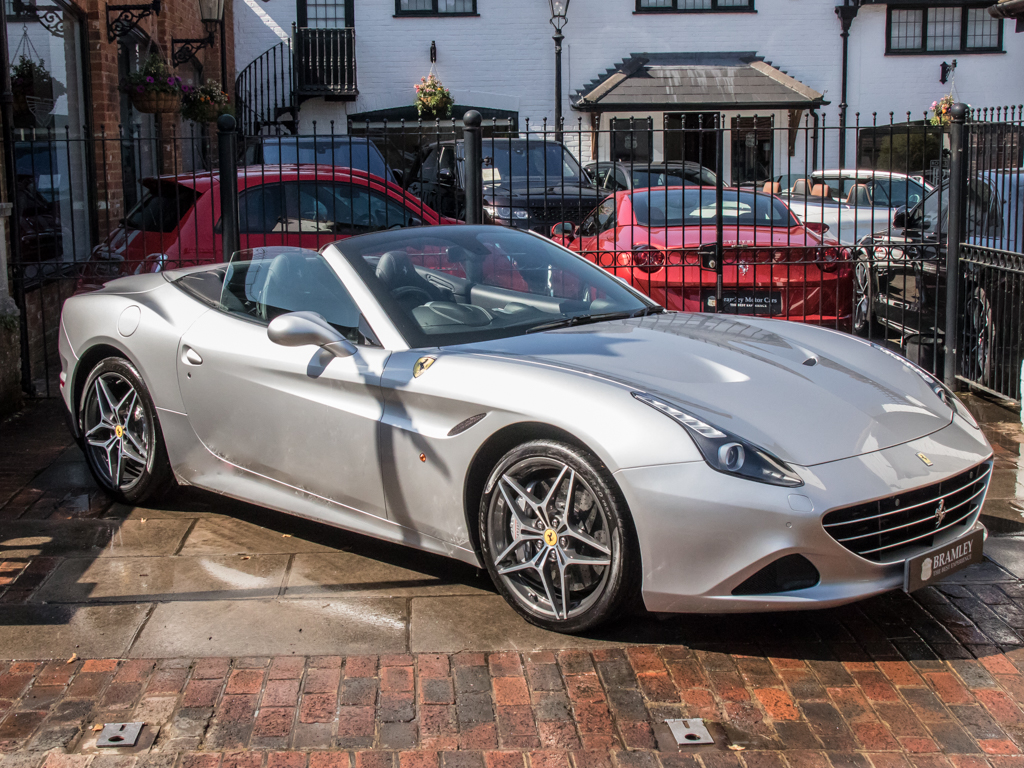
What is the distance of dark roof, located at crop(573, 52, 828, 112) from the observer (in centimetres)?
2359

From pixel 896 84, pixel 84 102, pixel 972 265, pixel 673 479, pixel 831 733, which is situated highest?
pixel 896 84

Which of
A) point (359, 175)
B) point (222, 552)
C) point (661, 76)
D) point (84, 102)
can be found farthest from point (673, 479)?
point (661, 76)

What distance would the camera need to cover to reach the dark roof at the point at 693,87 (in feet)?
77.4

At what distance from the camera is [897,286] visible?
29.9 feet

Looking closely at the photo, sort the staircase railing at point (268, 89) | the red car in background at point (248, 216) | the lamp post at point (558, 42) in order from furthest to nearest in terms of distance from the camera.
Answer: the staircase railing at point (268, 89), the lamp post at point (558, 42), the red car in background at point (248, 216)

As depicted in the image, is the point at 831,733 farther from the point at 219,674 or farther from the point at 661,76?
the point at 661,76

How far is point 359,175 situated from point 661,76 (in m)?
16.8

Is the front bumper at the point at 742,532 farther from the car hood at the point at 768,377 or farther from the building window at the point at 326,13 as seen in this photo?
the building window at the point at 326,13

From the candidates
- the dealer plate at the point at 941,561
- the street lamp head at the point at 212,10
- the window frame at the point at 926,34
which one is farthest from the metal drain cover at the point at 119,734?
the window frame at the point at 926,34

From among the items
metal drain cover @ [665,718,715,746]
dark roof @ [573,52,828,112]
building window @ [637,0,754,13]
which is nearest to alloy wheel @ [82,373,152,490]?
metal drain cover @ [665,718,715,746]

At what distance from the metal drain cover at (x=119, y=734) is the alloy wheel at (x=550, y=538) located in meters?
1.30

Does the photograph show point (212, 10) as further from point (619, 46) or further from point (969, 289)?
point (969, 289)

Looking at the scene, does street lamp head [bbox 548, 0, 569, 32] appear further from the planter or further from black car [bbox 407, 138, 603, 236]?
the planter

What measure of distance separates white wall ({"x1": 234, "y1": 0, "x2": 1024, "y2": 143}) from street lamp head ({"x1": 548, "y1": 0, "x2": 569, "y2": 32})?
17.5 inches
